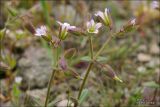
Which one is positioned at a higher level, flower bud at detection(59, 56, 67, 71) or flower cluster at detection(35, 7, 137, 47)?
flower cluster at detection(35, 7, 137, 47)

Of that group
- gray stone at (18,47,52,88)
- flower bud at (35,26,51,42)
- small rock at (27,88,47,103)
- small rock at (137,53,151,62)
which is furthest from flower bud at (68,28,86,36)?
small rock at (137,53,151,62)

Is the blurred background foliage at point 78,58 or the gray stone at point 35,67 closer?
the blurred background foliage at point 78,58

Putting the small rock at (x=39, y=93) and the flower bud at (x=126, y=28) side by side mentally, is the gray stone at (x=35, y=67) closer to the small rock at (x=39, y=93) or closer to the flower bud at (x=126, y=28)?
the small rock at (x=39, y=93)

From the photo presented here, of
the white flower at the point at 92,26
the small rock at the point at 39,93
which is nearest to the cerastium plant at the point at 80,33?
the white flower at the point at 92,26

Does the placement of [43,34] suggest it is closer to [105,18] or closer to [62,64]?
[62,64]

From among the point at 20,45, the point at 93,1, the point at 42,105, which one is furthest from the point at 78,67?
the point at 93,1

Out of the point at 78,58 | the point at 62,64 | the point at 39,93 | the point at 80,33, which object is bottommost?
the point at 39,93

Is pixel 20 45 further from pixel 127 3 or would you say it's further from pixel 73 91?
pixel 127 3

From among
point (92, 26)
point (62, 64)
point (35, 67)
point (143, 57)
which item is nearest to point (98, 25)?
point (92, 26)

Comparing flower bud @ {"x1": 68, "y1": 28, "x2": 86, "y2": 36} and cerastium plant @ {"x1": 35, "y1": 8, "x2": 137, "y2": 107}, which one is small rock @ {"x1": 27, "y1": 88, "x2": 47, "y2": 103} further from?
flower bud @ {"x1": 68, "y1": 28, "x2": 86, "y2": 36}
